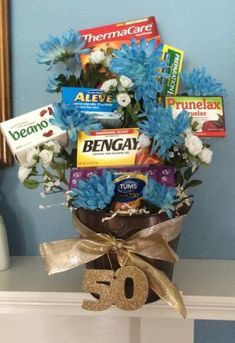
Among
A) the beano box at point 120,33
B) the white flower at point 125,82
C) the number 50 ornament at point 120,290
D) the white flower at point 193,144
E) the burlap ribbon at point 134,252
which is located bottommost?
the number 50 ornament at point 120,290

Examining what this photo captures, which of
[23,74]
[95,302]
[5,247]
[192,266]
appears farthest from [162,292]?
[23,74]

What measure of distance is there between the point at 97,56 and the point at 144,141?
0.19 meters

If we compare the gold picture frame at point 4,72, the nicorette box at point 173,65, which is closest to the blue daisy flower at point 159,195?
the nicorette box at point 173,65

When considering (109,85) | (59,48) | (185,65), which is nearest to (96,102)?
(109,85)

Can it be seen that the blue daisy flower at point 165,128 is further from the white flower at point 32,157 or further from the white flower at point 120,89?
the white flower at point 32,157

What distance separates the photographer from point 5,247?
2.65ft

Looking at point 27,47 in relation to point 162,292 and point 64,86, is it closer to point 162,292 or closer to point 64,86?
point 64,86

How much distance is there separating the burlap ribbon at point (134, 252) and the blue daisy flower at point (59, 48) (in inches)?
12.2

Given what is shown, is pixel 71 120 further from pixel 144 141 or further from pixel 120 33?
pixel 120 33

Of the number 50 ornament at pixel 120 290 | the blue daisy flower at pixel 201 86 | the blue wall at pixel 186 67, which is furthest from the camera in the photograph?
the blue wall at pixel 186 67

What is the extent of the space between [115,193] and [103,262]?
105 mm

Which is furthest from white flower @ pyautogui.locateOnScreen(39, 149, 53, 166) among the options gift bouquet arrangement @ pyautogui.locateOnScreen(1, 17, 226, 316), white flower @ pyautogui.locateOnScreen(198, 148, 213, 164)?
white flower @ pyautogui.locateOnScreen(198, 148, 213, 164)

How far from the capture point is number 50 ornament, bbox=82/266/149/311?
23.4 inches

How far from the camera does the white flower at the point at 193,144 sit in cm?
61
